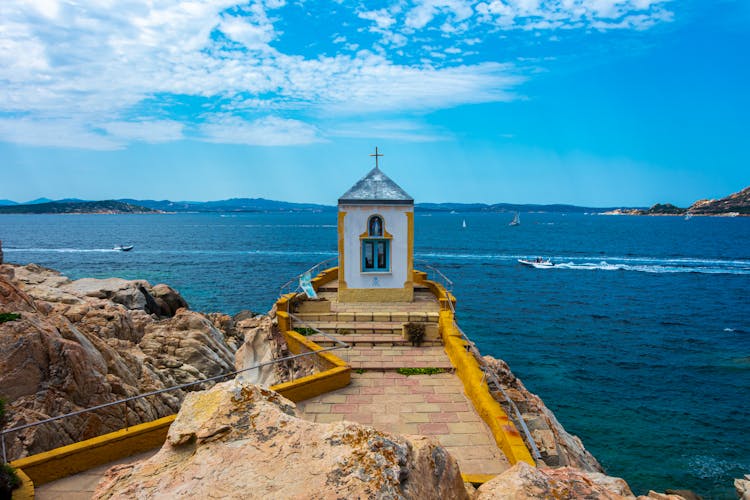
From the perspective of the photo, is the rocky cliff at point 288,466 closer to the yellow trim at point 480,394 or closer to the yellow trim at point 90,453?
the yellow trim at point 480,394

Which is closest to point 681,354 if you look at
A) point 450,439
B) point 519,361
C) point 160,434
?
point 519,361

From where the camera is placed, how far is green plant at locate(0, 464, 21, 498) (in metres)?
5.91

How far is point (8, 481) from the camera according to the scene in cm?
607

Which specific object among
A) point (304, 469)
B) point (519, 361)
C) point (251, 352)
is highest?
point (304, 469)

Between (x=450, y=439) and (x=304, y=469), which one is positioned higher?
(x=304, y=469)

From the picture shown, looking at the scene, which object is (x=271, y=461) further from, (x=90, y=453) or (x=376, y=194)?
(x=376, y=194)

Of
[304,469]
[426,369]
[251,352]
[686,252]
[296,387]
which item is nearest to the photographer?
[304,469]

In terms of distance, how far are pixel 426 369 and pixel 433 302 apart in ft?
17.3

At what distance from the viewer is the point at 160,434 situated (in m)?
8.21

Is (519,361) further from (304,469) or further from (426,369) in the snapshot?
(304,469)

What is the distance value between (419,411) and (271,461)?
19.7 ft

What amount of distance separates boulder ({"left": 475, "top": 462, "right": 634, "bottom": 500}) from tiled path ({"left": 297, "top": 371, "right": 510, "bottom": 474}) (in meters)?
3.13

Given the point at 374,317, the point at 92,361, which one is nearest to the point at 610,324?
the point at 374,317

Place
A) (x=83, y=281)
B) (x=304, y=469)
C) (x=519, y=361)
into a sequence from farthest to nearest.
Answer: (x=83, y=281), (x=519, y=361), (x=304, y=469)
